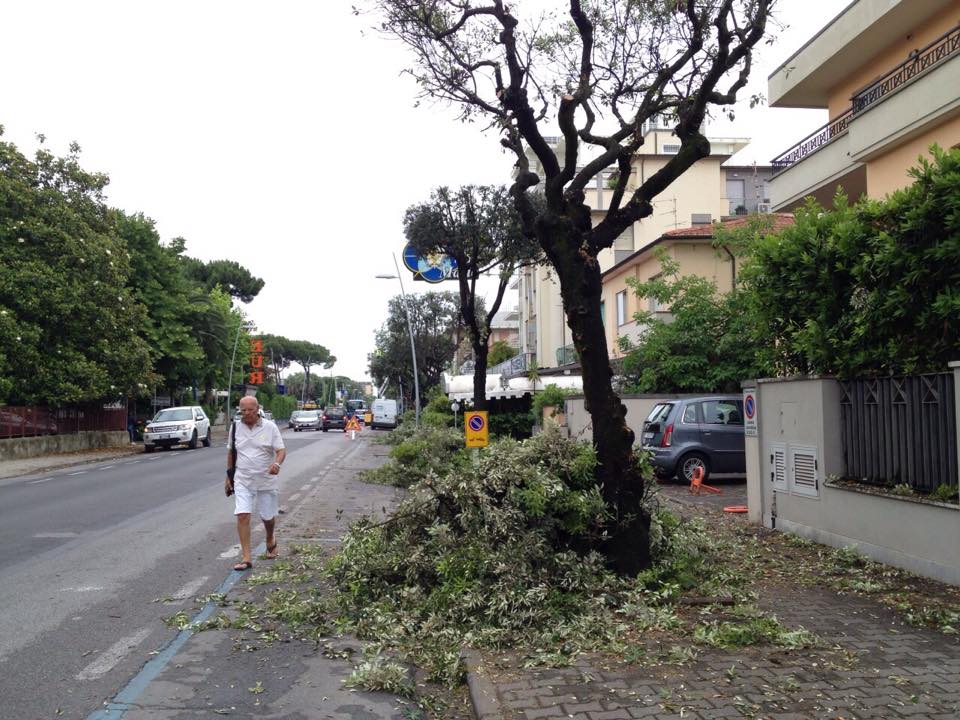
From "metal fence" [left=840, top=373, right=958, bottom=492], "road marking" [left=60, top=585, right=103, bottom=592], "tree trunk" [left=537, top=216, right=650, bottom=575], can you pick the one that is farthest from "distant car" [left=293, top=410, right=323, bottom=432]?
"tree trunk" [left=537, top=216, right=650, bottom=575]

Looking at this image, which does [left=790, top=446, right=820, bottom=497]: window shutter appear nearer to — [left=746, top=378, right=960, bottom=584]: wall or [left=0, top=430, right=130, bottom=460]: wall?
[left=746, top=378, right=960, bottom=584]: wall

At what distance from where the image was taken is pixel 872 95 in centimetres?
1705

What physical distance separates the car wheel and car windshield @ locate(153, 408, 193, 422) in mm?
23922

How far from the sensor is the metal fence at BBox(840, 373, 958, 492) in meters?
7.41

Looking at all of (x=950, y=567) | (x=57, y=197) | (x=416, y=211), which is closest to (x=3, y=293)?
(x=57, y=197)

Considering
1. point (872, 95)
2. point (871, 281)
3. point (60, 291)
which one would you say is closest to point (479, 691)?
point (871, 281)

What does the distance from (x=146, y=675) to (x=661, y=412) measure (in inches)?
497

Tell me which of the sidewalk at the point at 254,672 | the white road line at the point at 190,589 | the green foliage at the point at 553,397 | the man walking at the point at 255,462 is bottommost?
the sidewalk at the point at 254,672

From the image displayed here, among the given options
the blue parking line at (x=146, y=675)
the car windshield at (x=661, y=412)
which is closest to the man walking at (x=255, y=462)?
the blue parking line at (x=146, y=675)

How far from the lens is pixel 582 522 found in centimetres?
689

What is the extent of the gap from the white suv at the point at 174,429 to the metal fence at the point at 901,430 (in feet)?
95.2

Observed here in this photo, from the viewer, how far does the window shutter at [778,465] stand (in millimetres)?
9922

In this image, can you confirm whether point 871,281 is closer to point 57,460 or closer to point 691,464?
point 691,464

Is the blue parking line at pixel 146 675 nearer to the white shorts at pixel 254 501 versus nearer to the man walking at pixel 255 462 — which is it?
the white shorts at pixel 254 501
